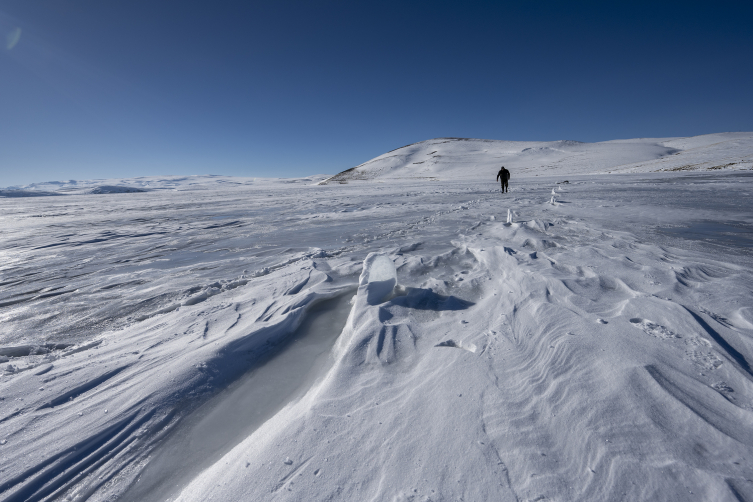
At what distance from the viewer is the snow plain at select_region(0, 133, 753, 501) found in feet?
4.48

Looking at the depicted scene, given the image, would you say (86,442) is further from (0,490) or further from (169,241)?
(169,241)

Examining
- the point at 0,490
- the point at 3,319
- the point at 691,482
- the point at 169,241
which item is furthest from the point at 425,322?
the point at 169,241

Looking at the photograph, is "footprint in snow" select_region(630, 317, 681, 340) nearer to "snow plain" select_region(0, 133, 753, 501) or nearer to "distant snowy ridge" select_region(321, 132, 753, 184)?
"snow plain" select_region(0, 133, 753, 501)

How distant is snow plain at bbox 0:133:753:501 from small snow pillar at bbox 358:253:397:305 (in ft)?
0.08

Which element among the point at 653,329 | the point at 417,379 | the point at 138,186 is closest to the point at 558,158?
the point at 653,329

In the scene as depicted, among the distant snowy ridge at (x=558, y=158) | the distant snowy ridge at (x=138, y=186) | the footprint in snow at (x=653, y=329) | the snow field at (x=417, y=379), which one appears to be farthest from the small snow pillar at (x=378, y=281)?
the distant snowy ridge at (x=138, y=186)

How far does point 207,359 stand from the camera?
2271 mm

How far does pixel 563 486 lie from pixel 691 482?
0.51 metres

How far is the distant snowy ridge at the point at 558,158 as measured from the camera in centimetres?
3192

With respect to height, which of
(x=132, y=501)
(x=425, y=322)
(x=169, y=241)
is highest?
(x=169, y=241)

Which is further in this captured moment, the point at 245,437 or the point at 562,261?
the point at 562,261

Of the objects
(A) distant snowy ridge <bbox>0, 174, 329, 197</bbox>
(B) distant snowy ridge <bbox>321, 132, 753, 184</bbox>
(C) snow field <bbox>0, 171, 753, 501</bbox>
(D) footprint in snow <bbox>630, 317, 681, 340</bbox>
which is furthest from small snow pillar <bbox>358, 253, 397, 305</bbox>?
(A) distant snowy ridge <bbox>0, 174, 329, 197</bbox>

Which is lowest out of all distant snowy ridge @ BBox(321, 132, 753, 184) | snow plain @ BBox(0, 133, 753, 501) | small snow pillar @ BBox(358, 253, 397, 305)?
snow plain @ BBox(0, 133, 753, 501)

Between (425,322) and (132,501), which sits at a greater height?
(425,322)
